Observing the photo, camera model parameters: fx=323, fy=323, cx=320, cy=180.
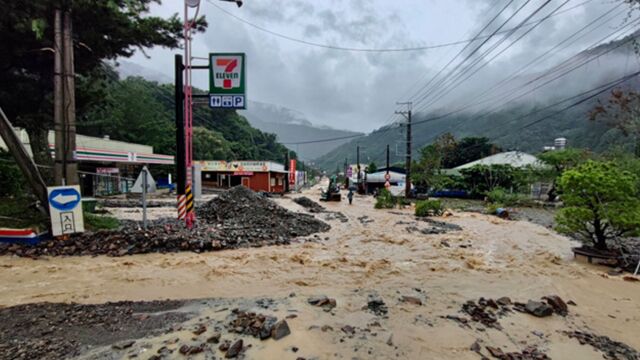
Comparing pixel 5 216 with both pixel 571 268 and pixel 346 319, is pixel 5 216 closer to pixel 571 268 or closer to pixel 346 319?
pixel 346 319

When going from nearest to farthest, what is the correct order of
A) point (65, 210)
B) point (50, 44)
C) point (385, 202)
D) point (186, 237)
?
point (65, 210) < point (186, 237) < point (50, 44) < point (385, 202)

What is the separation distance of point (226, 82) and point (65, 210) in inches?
235

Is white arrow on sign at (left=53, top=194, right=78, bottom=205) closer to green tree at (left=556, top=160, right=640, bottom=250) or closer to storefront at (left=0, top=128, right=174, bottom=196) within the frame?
storefront at (left=0, top=128, right=174, bottom=196)

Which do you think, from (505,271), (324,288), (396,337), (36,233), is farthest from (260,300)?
(36,233)

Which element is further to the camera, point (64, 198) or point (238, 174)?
point (238, 174)

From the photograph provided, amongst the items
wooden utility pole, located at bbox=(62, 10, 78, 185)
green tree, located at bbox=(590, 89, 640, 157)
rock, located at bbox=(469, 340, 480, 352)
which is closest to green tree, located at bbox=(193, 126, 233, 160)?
wooden utility pole, located at bbox=(62, 10, 78, 185)

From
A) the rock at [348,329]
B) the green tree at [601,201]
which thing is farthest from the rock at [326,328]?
the green tree at [601,201]

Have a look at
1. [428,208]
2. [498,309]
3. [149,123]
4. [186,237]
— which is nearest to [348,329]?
[498,309]

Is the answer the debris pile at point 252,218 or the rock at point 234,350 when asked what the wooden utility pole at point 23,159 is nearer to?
the debris pile at point 252,218

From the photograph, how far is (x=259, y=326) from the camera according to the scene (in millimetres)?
4254

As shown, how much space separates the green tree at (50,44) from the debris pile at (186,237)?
4140 millimetres

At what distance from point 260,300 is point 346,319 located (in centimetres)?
162

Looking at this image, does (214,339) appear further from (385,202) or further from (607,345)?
(385,202)

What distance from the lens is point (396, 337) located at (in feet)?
14.0
